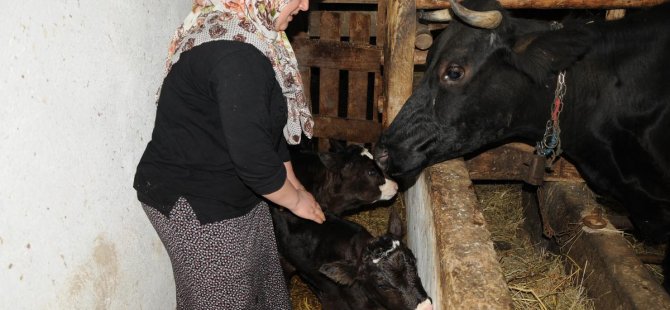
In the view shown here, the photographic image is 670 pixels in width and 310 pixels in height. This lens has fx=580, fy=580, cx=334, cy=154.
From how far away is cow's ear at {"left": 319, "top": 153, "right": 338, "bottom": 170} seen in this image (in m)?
5.38

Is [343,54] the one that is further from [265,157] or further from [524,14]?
[265,157]

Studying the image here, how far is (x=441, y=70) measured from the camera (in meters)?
3.50

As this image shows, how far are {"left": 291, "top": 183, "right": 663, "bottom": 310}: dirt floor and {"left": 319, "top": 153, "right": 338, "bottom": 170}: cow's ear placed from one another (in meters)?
0.78

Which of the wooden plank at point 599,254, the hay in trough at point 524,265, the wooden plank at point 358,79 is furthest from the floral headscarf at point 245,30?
the wooden plank at point 358,79

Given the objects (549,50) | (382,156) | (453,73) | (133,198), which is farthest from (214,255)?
(549,50)

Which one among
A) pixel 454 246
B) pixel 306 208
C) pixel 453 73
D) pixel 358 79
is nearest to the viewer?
pixel 454 246

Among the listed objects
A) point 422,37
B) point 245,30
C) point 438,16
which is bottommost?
point 422,37

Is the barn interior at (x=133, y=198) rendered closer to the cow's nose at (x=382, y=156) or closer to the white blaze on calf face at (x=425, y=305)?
the white blaze on calf face at (x=425, y=305)

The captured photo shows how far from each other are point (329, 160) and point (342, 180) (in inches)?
8.8

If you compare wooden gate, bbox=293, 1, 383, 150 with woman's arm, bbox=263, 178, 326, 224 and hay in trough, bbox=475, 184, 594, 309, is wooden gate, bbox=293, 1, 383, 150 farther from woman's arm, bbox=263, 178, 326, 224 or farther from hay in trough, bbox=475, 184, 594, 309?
woman's arm, bbox=263, 178, 326, 224

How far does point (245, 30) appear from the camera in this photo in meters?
2.51

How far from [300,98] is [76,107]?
3.49ft

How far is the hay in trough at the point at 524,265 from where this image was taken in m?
3.67

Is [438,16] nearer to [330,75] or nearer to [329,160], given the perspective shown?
[329,160]
